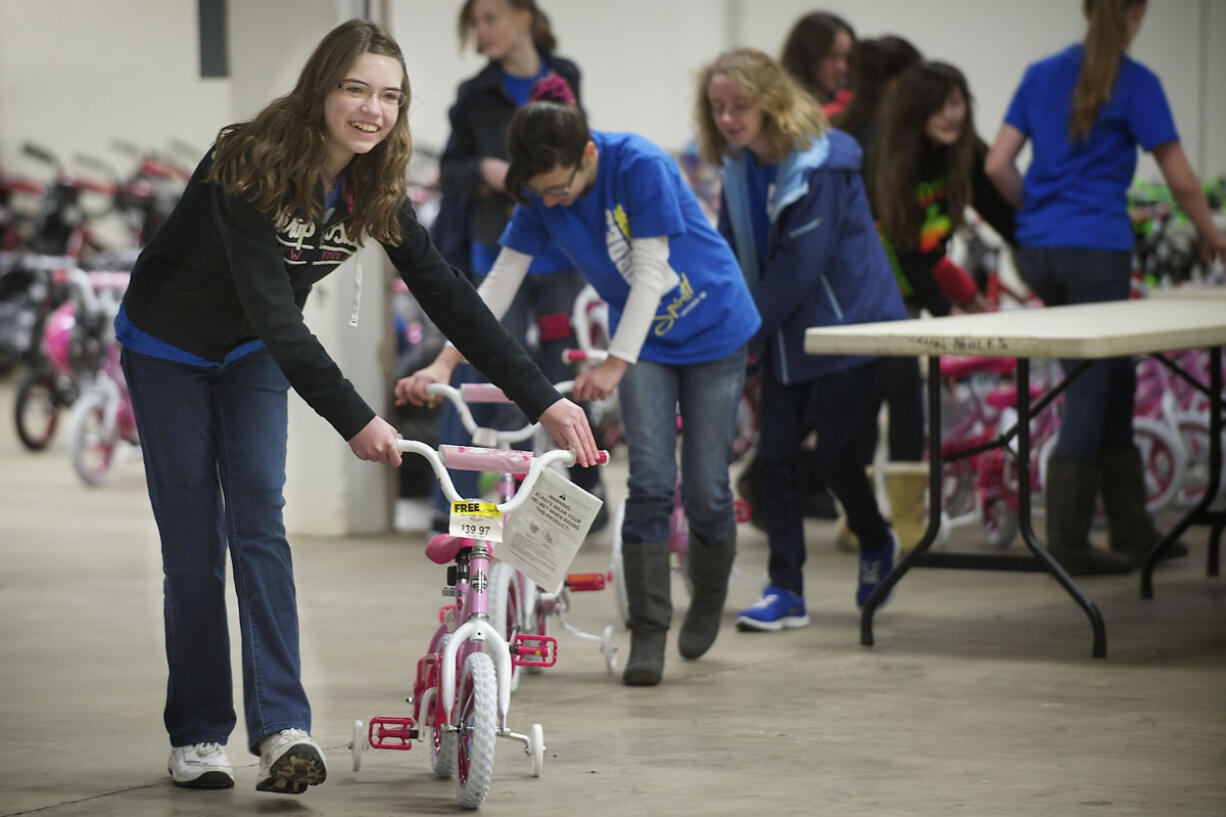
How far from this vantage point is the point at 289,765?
11.7ft

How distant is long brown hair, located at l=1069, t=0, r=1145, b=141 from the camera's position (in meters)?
6.00

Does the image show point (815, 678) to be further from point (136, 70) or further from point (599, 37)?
point (136, 70)

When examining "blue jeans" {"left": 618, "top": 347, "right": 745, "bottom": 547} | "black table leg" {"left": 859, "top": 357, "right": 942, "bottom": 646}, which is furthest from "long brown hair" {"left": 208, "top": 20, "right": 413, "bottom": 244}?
"black table leg" {"left": 859, "top": 357, "right": 942, "bottom": 646}

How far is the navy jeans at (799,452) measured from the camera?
5.45 m

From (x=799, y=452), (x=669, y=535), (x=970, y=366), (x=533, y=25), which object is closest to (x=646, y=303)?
(x=669, y=535)

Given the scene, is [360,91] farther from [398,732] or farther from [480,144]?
[480,144]

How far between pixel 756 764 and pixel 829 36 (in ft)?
11.9

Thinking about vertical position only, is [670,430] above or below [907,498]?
above

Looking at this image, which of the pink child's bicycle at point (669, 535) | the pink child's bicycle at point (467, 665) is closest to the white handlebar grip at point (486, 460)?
the pink child's bicycle at point (467, 665)

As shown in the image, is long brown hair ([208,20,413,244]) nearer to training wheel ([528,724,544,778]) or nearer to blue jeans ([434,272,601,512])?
training wheel ([528,724,544,778])

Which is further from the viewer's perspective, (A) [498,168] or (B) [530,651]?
(A) [498,168]

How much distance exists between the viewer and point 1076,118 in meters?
6.09

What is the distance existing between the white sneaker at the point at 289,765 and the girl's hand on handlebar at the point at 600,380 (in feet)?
3.83

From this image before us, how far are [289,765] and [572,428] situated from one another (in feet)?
2.69
